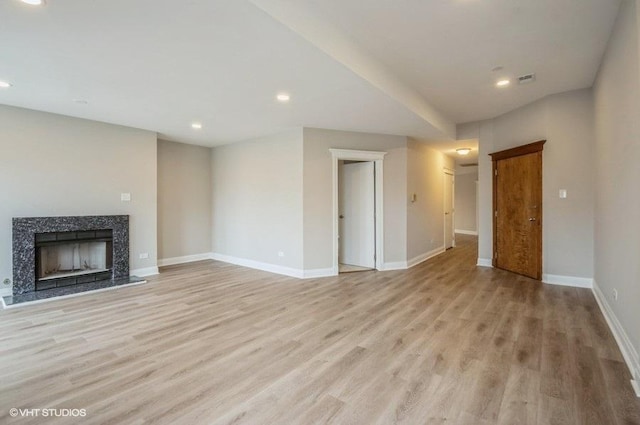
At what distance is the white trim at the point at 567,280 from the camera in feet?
14.7

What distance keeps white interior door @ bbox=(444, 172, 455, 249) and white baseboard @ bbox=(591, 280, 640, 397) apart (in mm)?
4382

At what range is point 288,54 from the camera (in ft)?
8.64

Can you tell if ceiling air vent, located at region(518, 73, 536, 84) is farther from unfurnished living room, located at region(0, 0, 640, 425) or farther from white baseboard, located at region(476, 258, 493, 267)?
white baseboard, located at region(476, 258, 493, 267)

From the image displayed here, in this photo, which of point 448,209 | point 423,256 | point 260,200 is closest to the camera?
point 260,200

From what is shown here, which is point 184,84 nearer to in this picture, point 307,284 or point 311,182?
point 311,182

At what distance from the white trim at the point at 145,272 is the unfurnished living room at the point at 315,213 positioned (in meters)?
0.03

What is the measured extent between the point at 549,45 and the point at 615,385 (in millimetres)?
3160

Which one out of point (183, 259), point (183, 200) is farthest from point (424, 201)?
point (183, 259)

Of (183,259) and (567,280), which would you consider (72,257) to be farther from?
(567,280)

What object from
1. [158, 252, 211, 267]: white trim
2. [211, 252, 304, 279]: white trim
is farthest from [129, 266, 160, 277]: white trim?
[211, 252, 304, 279]: white trim

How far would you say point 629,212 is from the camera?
247cm

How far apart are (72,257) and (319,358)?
473 centimetres

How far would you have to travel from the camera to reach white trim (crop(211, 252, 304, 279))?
209 inches

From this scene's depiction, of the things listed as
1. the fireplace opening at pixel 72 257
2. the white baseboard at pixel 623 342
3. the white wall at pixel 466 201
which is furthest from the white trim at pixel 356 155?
the white wall at pixel 466 201
